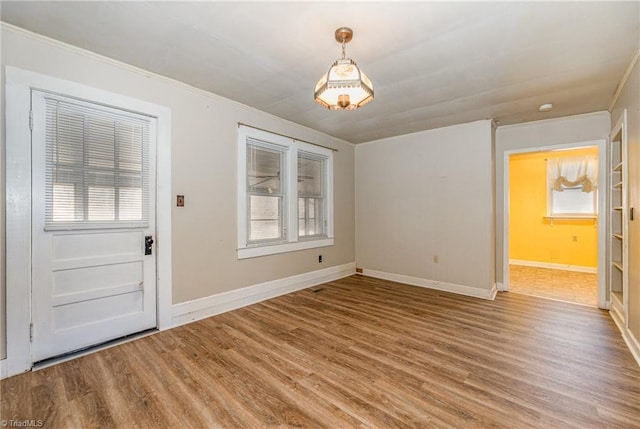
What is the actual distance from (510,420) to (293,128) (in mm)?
3996

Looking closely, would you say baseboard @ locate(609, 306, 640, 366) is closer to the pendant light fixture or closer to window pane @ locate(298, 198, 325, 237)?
the pendant light fixture

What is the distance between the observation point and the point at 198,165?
3225mm

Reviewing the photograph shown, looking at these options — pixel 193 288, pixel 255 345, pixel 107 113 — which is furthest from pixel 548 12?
pixel 193 288

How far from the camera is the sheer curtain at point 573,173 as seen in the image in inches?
220

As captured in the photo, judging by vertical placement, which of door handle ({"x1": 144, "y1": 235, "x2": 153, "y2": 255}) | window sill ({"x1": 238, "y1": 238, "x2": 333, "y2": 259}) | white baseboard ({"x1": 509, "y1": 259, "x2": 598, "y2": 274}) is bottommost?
white baseboard ({"x1": 509, "y1": 259, "x2": 598, "y2": 274})

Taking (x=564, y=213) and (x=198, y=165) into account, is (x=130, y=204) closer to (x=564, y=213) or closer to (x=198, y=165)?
(x=198, y=165)

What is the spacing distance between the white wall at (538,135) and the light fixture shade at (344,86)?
3363 millimetres

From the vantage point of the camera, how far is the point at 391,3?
71.8 inches

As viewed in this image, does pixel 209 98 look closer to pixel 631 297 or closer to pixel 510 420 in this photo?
pixel 510 420

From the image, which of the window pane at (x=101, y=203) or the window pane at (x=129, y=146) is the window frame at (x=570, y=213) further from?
the window pane at (x=101, y=203)

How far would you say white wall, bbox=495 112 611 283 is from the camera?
12.3 ft

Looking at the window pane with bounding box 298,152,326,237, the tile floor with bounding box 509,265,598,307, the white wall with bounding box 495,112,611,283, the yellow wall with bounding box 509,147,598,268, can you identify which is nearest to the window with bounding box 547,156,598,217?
the yellow wall with bounding box 509,147,598,268

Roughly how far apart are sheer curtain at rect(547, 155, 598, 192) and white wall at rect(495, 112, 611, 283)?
2.47 metres

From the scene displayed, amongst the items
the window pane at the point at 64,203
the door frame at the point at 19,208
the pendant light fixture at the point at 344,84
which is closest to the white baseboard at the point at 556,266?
the pendant light fixture at the point at 344,84
